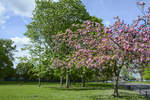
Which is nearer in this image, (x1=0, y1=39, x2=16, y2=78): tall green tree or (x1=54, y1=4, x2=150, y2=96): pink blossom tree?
(x1=54, y1=4, x2=150, y2=96): pink blossom tree

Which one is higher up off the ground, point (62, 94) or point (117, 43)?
point (117, 43)

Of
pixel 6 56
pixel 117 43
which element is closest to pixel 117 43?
pixel 117 43

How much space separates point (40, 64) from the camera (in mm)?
29688

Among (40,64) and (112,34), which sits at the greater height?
(112,34)

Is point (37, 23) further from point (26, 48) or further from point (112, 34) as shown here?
point (112, 34)

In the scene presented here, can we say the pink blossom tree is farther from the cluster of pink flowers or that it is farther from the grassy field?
the grassy field

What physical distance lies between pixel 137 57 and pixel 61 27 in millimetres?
19297

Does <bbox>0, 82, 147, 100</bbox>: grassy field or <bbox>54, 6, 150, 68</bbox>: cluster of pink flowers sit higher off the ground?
<bbox>54, 6, 150, 68</bbox>: cluster of pink flowers

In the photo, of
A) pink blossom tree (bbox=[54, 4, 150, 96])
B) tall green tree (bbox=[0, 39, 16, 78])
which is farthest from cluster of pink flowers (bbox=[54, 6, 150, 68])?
tall green tree (bbox=[0, 39, 16, 78])

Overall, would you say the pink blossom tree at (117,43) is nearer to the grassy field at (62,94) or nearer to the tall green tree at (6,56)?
the grassy field at (62,94)

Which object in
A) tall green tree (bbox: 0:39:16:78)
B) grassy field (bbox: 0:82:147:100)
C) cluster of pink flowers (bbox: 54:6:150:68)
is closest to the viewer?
cluster of pink flowers (bbox: 54:6:150:68)

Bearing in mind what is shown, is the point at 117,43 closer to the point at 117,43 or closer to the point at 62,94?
the point at 117,43

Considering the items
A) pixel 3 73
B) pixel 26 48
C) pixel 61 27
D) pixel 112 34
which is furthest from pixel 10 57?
pixel 112 34

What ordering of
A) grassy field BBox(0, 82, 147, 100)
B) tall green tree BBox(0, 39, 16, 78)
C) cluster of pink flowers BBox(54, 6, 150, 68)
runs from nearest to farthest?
1. cluster of pink flowers BBox(54, 6, 150, 68)
2. grassy field BBox(0, 82, 147, 100)
3. tall green tree BBox(0, 39, 16, 78)
